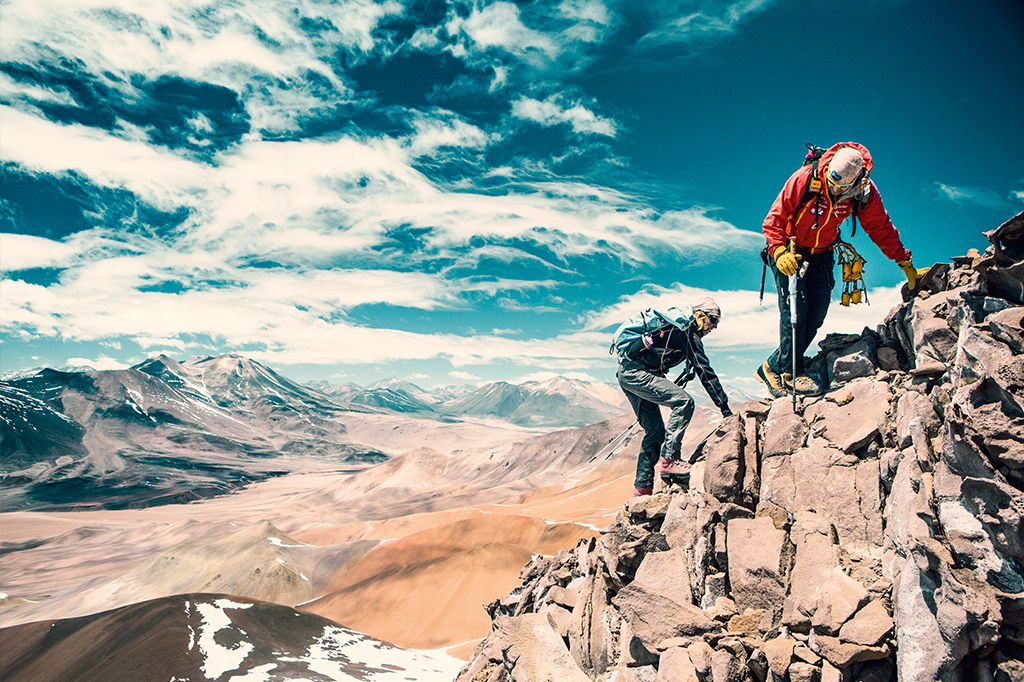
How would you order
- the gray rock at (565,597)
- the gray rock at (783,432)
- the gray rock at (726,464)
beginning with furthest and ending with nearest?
the gray rock at (565,597) < the gray rock at (783,432) < the gray rock at (726,464)

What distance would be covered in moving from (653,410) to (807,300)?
10.9ft

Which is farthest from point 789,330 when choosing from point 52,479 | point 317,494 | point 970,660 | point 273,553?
point 52,479

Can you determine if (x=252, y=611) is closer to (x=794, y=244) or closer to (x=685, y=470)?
(x=685, y=470)

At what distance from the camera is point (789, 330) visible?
864cm

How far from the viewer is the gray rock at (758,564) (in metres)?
6.43

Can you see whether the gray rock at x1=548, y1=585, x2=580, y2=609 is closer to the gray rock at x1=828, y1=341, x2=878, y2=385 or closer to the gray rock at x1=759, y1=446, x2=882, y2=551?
the gray rock at x1=759, y1=446, x2=882, y2=551

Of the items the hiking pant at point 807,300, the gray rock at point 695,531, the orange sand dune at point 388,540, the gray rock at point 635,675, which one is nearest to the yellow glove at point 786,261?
the hiking pant at point 807,300

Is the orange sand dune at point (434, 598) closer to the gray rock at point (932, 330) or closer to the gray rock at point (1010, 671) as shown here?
the gray rock at point (932, 330)

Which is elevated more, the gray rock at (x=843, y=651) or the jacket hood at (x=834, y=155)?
the jacket hood at (x=834, y=155)

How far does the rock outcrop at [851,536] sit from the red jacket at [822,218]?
1001 mm

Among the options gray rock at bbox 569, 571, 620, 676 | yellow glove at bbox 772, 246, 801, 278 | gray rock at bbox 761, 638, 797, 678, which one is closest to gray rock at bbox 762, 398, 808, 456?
yellow glove at bbox 772, 246, 801, 278

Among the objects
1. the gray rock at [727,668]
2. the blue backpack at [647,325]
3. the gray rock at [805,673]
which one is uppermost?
the blue backpack at [647,325]

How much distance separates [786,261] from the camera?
25.9 feet

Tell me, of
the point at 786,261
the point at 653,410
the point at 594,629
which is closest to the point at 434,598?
the point at 594,629
